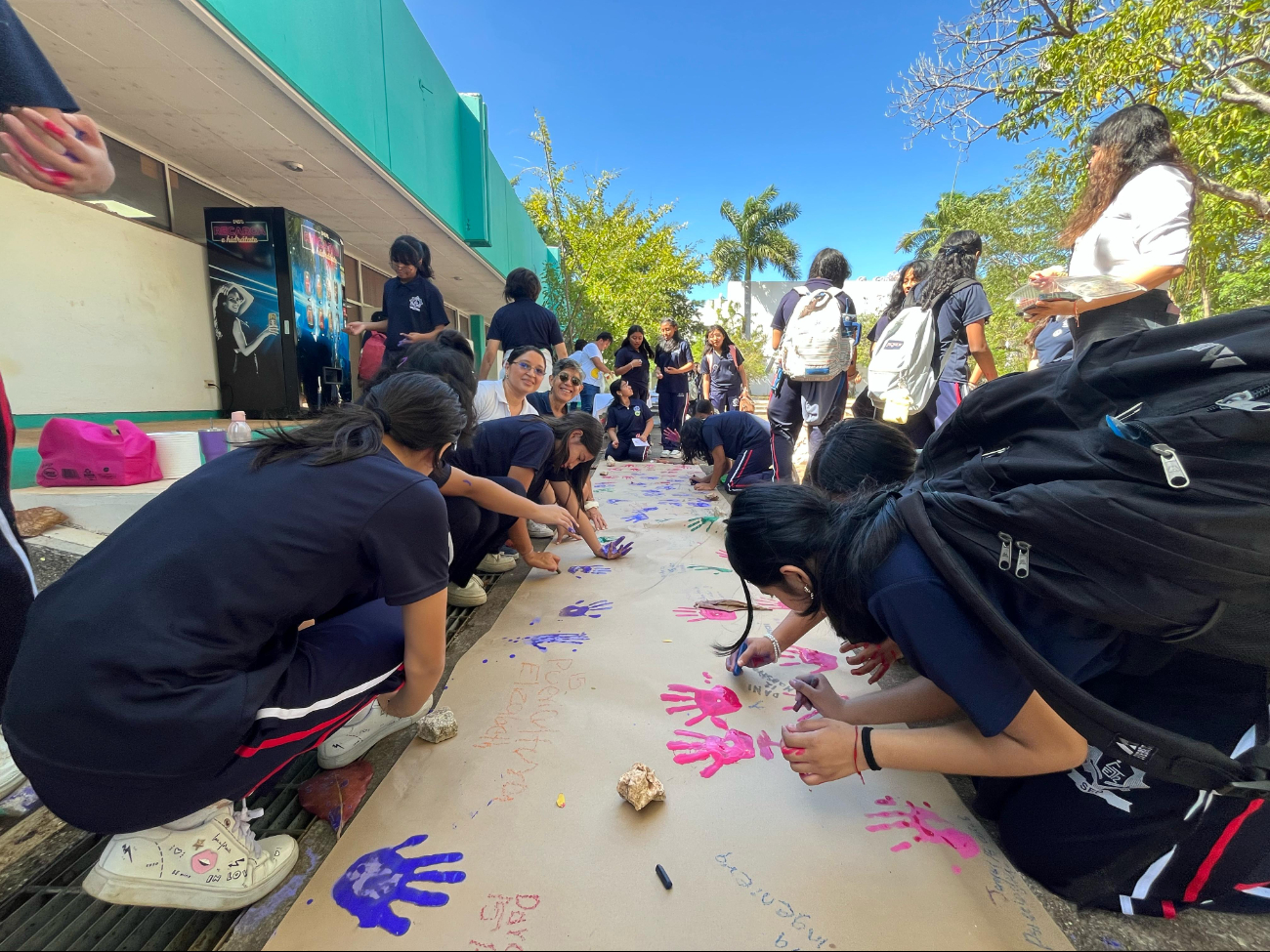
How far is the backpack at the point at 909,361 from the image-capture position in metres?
2.50

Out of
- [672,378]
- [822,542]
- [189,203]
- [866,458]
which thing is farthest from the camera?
[672,378]

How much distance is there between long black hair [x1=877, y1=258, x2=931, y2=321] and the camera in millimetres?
2820

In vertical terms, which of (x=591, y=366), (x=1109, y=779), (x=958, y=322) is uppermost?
(x=958, y=322)

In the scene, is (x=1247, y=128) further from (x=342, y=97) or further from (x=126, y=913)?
(x=126, y=913)

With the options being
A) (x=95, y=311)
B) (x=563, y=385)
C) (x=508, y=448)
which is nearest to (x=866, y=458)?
(x=508, y=448)

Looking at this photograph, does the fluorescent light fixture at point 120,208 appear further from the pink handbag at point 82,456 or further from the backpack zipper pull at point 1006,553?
the backpack zipper pull at point 1006,553

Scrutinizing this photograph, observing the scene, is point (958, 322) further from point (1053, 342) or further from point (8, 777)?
point (8, 777)

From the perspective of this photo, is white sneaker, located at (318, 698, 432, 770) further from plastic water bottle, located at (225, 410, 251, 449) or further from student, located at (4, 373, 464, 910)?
plastic water bottle, located at (225, 410, 251, 449)

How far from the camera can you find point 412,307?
10.2 ft

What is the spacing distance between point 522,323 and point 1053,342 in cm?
270

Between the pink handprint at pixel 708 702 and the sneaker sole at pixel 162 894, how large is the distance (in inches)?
33.8

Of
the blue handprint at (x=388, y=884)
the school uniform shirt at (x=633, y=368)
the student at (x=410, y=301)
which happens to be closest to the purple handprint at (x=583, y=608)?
the blue handprint at (x=388, y=884)

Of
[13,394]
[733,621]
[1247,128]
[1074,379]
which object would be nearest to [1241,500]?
[1074,379]

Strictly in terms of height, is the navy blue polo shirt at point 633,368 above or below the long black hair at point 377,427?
above
